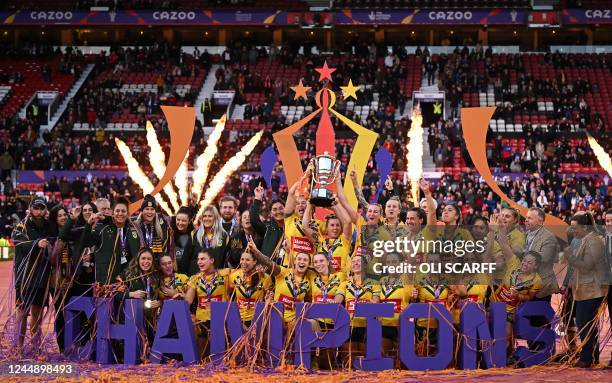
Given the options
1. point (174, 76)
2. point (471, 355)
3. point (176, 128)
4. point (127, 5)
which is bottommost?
point (471, 355)

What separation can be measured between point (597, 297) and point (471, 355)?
1236 millimetres

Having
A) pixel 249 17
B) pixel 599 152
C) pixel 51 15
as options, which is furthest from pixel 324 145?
pixel 51 15

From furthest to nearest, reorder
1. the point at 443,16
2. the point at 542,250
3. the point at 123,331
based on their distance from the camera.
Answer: the point at 443,16, the point at 542,250, the point at 123,331

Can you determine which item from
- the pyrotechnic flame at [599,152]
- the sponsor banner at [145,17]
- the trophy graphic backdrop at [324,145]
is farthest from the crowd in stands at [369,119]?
the trophy graphic backdrop at [324,145]

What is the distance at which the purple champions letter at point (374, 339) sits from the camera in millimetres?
8703

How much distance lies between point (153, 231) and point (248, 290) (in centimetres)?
134

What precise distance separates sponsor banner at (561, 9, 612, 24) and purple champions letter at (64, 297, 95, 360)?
31487 mm

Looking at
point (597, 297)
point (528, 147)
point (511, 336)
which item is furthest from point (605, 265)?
point (528, 147)

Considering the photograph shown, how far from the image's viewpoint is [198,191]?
1324cm

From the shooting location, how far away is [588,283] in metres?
8.88

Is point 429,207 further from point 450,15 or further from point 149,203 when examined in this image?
point 450,15

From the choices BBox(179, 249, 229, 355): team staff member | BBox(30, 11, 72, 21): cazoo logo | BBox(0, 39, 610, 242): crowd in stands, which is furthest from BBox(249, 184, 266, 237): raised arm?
BBox(30, 11, 72, 21): cazoo logo

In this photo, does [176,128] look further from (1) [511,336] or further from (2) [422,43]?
(2) [422,43]

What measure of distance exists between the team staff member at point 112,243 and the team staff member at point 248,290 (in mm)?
1068
